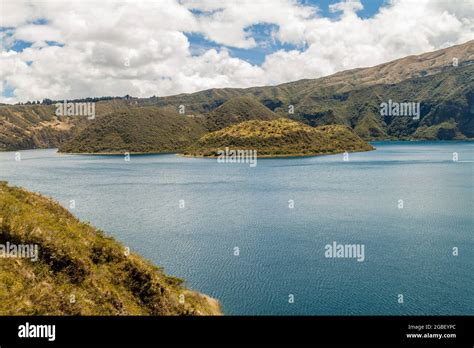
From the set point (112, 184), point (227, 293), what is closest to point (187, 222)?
point (227, 293)

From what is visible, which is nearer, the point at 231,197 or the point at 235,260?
the point at 235,260

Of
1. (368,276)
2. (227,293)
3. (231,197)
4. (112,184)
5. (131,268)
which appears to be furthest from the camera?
(112,184)
